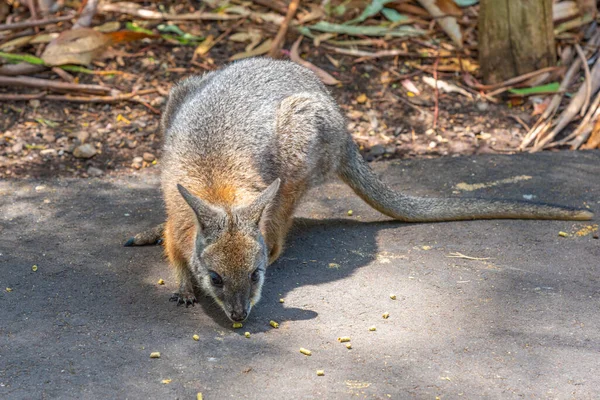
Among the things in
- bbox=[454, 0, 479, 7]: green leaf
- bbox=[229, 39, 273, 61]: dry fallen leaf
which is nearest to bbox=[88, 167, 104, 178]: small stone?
bbox=[229, 39, 273, 61]: dry fallen leaf

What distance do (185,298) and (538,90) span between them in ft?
16.2

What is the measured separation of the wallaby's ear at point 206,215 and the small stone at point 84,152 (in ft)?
10.5

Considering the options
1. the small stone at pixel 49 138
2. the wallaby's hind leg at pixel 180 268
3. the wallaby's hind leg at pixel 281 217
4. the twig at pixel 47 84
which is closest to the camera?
the wallaby's hind leg at pixel 180 268

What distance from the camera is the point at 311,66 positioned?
844 centimetres

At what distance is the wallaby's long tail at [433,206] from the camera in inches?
228

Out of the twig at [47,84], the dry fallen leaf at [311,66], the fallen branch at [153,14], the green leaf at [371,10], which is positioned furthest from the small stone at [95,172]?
Answer: the green leaf at [371,10]

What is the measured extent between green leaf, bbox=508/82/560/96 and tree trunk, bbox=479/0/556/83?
0.19 m

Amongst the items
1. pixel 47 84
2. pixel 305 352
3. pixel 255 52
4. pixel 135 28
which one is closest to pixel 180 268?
pixel 305 352

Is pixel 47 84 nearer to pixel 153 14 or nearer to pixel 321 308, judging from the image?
pixel 153 14

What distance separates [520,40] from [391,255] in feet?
12.3

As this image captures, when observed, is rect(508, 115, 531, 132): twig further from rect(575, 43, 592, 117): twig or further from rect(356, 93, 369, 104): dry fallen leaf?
rect(356, 93, 369, 104): dry fallen leaf

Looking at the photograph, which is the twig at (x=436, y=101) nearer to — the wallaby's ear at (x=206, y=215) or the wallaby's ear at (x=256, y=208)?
the wallaby's ear at (x=256, y=208)

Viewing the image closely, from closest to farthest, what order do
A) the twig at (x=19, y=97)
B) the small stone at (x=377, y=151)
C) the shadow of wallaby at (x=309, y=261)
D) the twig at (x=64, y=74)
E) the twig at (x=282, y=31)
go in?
the shadow of wallaby at (x=309, y=261), the small stone at (x=377, y=151), the twig at (x=19, y=97), the twig at (x=64, y=74), the twig at (x=282, y=31)

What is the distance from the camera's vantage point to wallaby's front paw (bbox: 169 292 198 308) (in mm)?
4695
